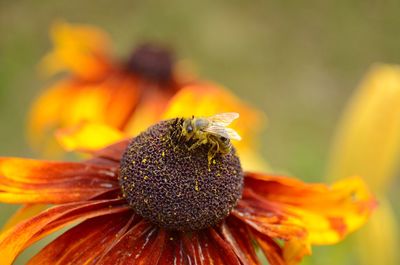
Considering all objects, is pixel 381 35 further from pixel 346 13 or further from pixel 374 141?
pixel 374 141

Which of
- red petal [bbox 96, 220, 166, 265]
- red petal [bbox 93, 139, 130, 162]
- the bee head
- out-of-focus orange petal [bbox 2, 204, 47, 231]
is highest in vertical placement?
the bee head

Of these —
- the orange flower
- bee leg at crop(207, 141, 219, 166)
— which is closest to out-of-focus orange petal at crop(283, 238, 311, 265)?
bee leg at crop(207, 141, 219, 166)

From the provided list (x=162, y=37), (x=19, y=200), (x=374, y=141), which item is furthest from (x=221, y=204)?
(x=162, y=37)

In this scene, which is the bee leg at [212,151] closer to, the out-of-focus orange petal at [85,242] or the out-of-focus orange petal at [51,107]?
the out-of-focus orange petal at [85,242]

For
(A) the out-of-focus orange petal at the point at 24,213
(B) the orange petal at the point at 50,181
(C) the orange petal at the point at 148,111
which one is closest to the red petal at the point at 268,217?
(B) the orange petal at the point at 50,181

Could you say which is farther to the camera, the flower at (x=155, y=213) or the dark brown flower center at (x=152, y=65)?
the dark brown flower center at (x=152, y=65)

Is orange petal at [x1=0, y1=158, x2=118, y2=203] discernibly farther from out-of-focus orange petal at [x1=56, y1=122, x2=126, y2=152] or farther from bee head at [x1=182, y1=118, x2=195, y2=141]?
bee head at [x1=182, y1=118, x2=195, y2=141]

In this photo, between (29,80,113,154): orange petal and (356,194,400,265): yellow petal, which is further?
(29,80,113,154): orange petal

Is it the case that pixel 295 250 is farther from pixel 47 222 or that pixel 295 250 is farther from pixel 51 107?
pixel 51 107
